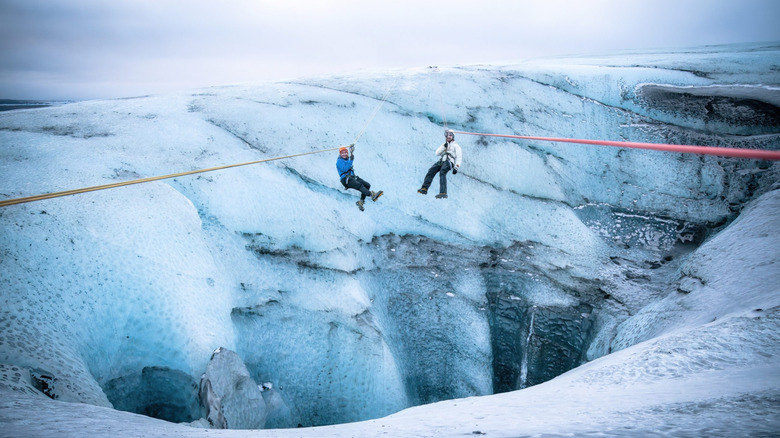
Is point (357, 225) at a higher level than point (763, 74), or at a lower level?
lower

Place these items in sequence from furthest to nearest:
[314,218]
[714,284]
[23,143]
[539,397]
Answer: [314,218]
[23,143]
[714,284]
[539,397]

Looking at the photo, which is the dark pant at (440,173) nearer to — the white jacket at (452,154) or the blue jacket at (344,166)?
the white jacket at (452,154)

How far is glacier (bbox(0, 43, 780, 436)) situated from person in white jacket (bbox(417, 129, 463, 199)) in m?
0.44

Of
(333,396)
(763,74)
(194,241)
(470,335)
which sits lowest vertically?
(333,396)

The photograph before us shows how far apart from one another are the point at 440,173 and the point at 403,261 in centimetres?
155

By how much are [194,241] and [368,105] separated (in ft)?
13.7

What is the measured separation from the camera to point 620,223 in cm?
634

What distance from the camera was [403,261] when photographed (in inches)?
233

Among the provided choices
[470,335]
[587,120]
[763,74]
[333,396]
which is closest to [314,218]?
[333,396]

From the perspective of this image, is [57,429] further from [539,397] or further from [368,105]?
[368,105]

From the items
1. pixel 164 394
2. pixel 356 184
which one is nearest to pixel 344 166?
pixel 356 184

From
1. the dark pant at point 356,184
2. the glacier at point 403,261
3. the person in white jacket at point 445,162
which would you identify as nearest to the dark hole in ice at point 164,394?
the glacier at point 403,261

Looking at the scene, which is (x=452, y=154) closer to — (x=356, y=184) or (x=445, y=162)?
(x=445, y=162)

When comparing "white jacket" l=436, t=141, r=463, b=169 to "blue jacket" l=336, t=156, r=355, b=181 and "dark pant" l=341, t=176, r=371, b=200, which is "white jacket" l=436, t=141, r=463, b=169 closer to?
"dark pant" l=341, t=176, r=371, b=200
